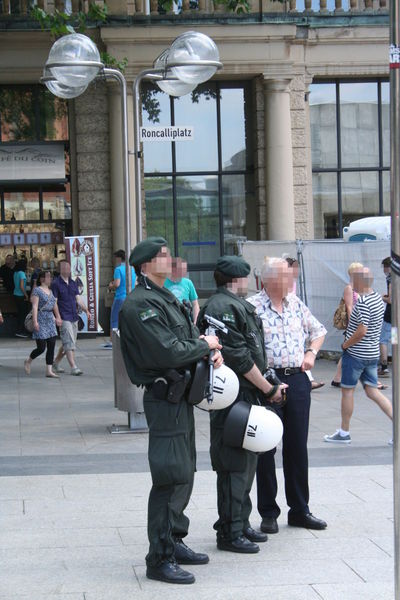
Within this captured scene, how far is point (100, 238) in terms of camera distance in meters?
19.8

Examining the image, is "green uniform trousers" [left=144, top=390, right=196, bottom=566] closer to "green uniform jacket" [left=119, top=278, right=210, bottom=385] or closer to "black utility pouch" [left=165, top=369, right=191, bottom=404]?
"black utility pouch" [left=165, top=369, right=191, bottom=404]

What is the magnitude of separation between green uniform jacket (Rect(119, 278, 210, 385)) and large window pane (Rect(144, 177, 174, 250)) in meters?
15.1

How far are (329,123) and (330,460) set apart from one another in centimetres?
1360

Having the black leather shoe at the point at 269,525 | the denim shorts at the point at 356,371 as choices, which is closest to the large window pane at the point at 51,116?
the denim shorts at the point at 356,371

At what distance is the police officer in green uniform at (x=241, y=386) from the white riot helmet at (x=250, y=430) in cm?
9

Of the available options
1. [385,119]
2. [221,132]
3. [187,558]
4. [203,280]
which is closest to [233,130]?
[221,132]

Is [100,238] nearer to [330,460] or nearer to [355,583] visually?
[330,460]

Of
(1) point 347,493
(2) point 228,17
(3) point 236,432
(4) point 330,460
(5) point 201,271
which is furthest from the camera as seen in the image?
(5) point 201,271

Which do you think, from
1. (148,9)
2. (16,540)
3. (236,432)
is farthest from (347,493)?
(148,9)

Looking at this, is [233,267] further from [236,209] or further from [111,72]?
[236,209]

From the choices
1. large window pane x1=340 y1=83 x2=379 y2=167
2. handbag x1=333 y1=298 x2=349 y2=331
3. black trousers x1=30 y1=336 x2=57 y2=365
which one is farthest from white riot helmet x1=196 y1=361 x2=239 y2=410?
large window pane x1=340 y1=83 x2=379 y2=167

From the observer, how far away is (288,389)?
6.28 metres

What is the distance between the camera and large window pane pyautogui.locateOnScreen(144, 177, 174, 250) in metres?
20.5

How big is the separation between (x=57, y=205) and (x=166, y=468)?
52.1 feet
